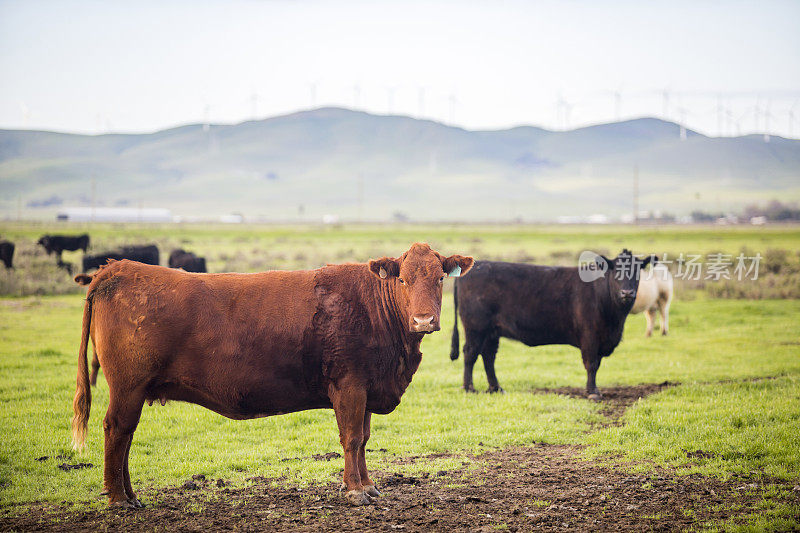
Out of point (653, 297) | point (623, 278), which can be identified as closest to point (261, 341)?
point (623, 278)

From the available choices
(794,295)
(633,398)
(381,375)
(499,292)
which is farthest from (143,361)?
(794,295)

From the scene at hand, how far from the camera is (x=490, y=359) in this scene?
13.0 meters

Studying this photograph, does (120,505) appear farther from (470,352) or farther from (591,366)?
(591,366)

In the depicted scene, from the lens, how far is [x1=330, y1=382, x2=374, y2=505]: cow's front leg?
723 cm

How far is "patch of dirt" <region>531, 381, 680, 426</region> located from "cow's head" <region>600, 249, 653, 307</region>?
158 cm

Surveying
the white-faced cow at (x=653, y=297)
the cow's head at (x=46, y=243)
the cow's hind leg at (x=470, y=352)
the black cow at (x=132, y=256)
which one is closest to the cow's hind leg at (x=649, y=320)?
the white-faced cow at (x=653, y=297)

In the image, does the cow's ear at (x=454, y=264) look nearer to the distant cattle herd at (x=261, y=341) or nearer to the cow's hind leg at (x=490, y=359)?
the distant cattle herd at (x=261, y=341)

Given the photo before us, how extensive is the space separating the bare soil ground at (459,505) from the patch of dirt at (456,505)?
0.01 m

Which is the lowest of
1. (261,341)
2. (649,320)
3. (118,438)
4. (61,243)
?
(649,320)

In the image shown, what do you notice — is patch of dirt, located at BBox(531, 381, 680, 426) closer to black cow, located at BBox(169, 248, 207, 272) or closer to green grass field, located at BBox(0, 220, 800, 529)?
green grass field, located at BBox(0, 220, 800, 529)

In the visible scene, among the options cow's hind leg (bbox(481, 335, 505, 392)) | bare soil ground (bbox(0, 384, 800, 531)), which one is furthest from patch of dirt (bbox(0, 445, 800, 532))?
cow's hind leg (bbox(481, 335, 505, 392))

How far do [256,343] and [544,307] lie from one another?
23.6 ft

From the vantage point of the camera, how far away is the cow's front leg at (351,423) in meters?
7.23

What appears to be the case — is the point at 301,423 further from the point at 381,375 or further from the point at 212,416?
the point at 381,375
